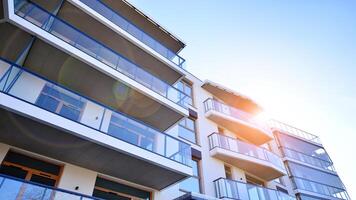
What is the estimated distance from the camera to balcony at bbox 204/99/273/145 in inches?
662

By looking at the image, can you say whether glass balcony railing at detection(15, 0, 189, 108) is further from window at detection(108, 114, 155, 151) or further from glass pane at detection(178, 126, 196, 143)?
window at detection(108, 114, 155, 151)

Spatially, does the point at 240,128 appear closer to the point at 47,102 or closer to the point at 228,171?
the point at 228,171

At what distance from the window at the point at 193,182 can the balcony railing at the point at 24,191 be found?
6372 millimetres

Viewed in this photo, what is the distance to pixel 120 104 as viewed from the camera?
1120cm

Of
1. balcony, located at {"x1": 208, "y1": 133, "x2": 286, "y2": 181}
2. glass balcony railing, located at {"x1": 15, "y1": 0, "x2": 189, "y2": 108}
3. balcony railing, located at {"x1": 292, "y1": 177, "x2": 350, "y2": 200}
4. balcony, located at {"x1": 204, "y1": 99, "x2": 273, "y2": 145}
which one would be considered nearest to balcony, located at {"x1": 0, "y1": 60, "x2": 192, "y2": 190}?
glass balcony railing, located at {"x1": 15, "y1": 0, "x2": 189, "y2": 108}

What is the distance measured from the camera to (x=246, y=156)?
15211 mm

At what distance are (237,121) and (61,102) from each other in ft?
39.2

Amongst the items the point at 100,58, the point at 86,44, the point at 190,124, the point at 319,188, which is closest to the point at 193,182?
the point at 190,124

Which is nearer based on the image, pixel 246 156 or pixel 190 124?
pixel 246 156

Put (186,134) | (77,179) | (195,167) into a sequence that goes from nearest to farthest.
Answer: (77,179) → (195,167) → (186,134)

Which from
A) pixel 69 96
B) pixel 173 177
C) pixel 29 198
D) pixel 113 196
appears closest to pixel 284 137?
pixel 173 177

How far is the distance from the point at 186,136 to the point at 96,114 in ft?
21.6

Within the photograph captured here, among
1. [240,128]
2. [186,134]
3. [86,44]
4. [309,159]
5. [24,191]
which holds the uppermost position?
[309,159]

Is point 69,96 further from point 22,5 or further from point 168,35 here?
point 168,35
